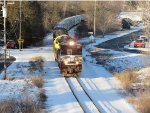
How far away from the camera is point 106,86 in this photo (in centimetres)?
2964

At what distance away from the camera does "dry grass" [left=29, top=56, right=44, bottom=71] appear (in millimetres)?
36956

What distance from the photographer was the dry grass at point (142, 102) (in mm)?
22470

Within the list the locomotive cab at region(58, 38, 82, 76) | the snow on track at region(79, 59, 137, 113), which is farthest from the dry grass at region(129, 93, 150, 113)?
the locomotive cab at region(58, 38, 82, 76)

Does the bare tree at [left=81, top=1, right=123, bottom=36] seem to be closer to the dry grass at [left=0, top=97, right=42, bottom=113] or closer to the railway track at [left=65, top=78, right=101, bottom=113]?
the railway track at [left=65, top=78, right=101, bottom=113]

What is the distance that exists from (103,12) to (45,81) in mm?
57055

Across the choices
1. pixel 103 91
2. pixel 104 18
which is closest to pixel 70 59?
pixel 103 91

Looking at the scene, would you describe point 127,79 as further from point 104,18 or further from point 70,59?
point 104,18

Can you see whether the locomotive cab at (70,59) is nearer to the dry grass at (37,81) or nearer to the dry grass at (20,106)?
the dry grass at (37,81)

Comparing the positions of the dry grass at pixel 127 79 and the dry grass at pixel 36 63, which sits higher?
the dry grass at pixel 36 63

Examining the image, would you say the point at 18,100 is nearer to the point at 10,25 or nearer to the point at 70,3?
the point at 10,25

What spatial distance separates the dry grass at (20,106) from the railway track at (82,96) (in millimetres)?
2640

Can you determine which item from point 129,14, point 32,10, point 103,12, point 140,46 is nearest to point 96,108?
point 140,46

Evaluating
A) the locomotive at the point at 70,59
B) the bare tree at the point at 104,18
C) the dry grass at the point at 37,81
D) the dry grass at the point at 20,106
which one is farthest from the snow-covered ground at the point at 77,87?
the bare tree at the point at 104,18

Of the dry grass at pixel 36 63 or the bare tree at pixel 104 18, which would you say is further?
the bare tree at pixel 104 18
